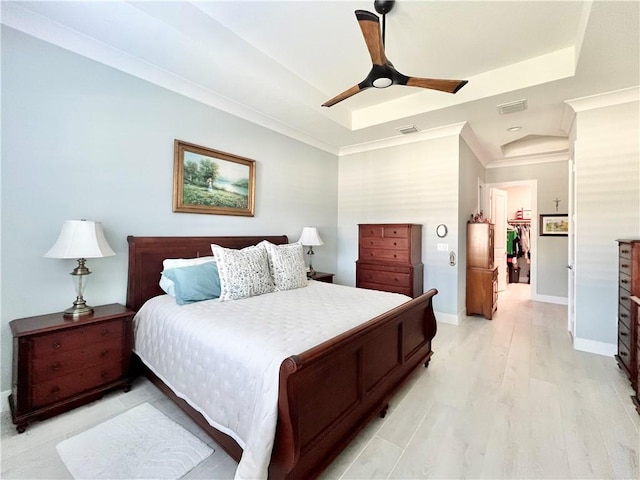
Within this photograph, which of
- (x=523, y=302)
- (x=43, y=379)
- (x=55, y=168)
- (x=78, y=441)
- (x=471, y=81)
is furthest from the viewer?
(x=523, y=302)

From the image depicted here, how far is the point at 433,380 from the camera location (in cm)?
250

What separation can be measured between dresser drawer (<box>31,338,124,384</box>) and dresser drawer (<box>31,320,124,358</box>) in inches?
1.2

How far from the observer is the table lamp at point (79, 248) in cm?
198

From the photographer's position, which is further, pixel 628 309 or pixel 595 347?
pixel 595 347

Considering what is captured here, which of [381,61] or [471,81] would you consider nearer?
[381,61]

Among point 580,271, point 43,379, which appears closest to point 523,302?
point 580,271

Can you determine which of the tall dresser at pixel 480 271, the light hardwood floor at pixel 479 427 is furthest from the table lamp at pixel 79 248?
the tall dresser at pixel 480 271

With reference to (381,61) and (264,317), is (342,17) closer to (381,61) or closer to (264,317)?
(381,61)

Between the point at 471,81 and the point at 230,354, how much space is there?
143 inches

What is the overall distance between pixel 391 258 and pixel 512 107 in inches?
92.5

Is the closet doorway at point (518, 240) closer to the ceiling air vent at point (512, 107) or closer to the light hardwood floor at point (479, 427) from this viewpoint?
the ceiling air vent at point (512, 107)

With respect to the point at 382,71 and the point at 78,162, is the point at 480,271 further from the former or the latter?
the point at 78,162

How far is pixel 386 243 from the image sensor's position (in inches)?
166

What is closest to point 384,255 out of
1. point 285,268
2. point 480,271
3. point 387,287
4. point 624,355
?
point 387,287
